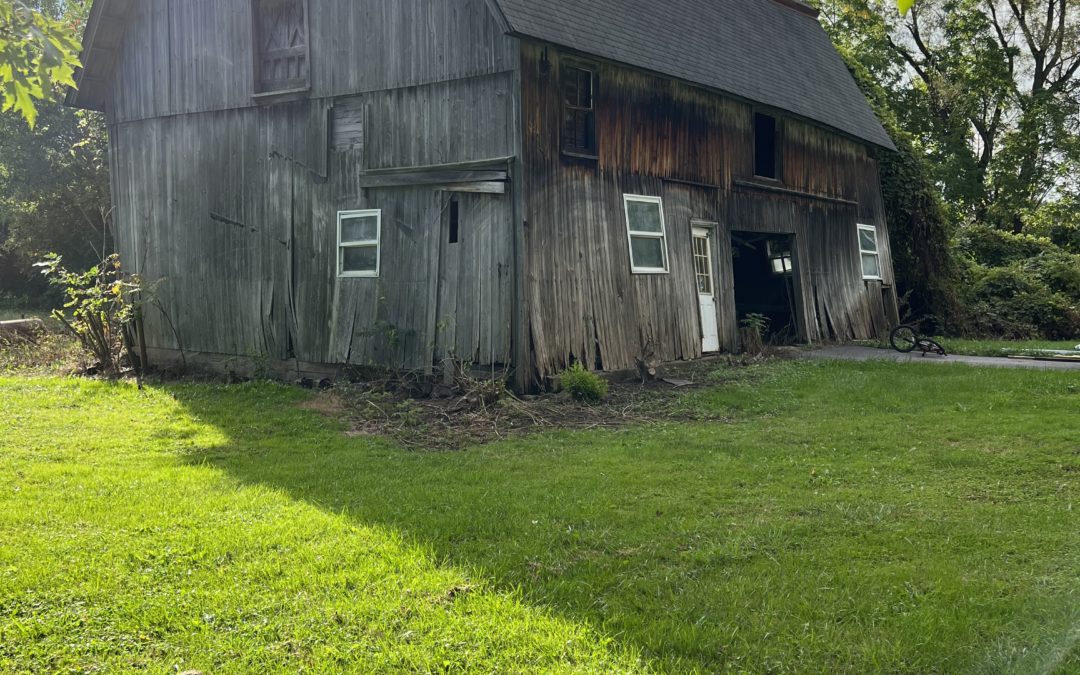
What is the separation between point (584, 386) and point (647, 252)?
10.9ft

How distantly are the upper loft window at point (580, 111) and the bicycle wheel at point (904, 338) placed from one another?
7.27 m

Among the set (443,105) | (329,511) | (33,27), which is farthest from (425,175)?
(33,27)

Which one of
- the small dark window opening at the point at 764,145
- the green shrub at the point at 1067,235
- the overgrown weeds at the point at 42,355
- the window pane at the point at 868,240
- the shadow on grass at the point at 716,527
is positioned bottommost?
the shadow on grass at the point at 716,527

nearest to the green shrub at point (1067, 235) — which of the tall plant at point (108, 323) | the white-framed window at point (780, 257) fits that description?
the white-framed window at point (780, 257)

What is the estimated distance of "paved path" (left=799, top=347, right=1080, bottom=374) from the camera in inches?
528

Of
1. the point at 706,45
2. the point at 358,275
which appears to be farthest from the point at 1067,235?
the point at 358,275

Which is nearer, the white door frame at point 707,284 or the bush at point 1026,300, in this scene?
the white door frame at point 707,284

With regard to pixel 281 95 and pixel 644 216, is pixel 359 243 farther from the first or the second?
pixel 644 216

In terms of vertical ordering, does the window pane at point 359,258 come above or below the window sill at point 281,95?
below

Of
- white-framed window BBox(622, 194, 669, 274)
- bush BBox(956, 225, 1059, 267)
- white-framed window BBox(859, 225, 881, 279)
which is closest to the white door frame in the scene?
white-framed window BBox(622, 194, 669, 274)

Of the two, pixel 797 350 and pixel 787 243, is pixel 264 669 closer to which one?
pixel 797 350

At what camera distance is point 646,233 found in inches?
533

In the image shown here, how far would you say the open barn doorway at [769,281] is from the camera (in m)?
17.9

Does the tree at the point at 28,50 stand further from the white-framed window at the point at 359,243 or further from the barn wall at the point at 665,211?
the white-framed window at the point at 359,243
